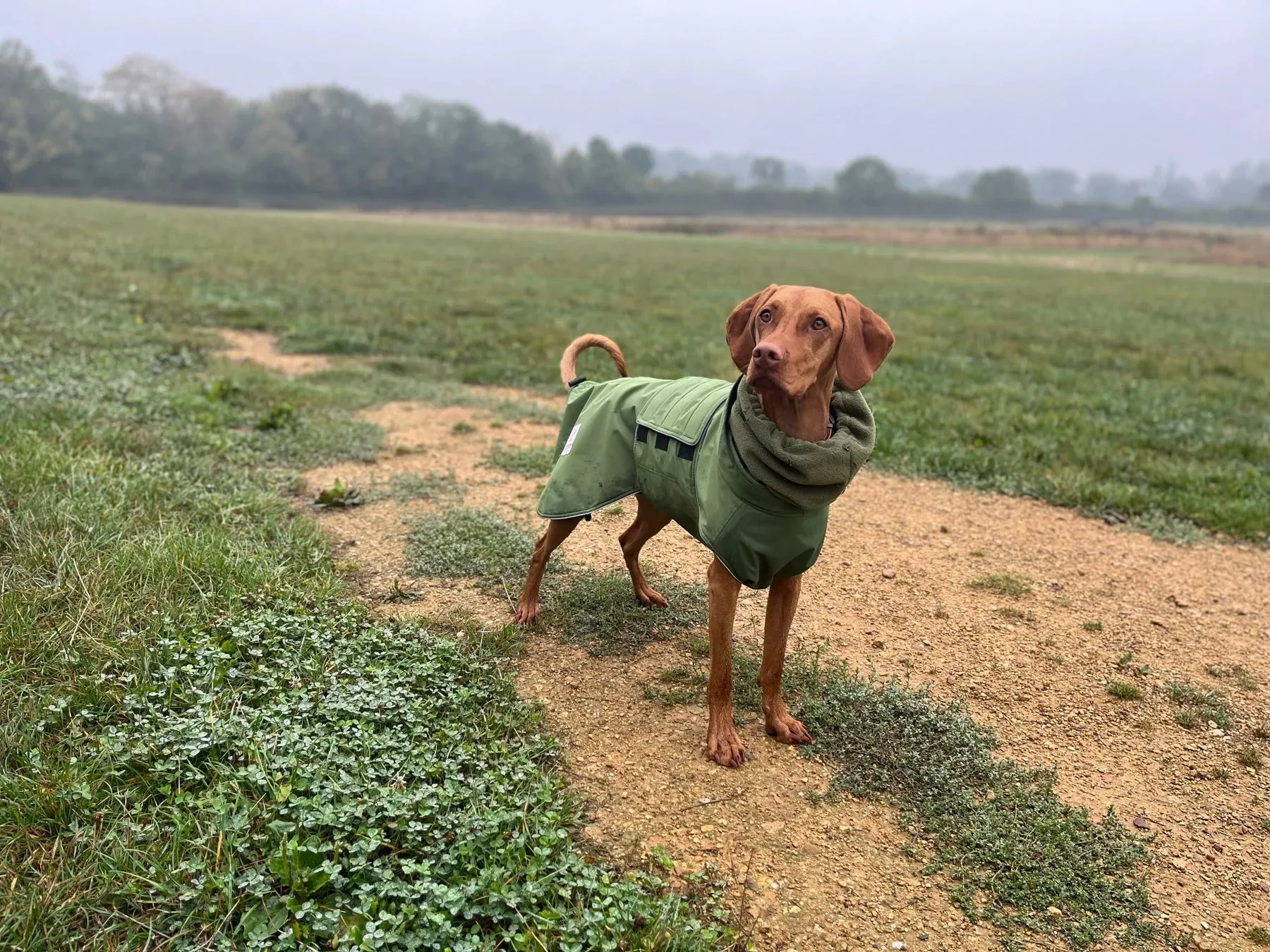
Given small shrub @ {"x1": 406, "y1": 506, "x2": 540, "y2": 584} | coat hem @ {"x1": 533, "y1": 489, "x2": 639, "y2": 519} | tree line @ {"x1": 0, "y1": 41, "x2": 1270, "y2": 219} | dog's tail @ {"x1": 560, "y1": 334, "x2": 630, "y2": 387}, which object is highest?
tree line @ {"x1": 0, "y1": 41, "x2": 1270, "y2": 219}

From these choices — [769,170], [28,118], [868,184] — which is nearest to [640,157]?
[769,170]

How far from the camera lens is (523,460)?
6.36 meters

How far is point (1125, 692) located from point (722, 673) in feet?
6.50

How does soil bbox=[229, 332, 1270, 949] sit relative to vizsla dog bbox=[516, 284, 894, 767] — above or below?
below

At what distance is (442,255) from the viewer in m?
24.0

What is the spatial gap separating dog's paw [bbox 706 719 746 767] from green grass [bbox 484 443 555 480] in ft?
10.3

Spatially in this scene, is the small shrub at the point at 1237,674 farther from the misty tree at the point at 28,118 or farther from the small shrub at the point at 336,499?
the misty tree at the point at 28,118

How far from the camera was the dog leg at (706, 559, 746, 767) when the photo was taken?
3055mm

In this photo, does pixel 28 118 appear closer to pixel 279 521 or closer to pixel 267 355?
pixel 267 355

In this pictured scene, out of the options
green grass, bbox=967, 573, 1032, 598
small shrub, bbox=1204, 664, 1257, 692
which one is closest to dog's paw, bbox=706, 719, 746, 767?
green grass, bbox=967, 573, 1032, 598

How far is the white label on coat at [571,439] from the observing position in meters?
3.76

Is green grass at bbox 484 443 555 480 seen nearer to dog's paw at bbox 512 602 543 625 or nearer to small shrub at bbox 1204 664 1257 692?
dog's paw at bbox 512 602 543 625

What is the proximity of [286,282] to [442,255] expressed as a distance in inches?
366

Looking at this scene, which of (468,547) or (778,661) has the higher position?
(778,661)
